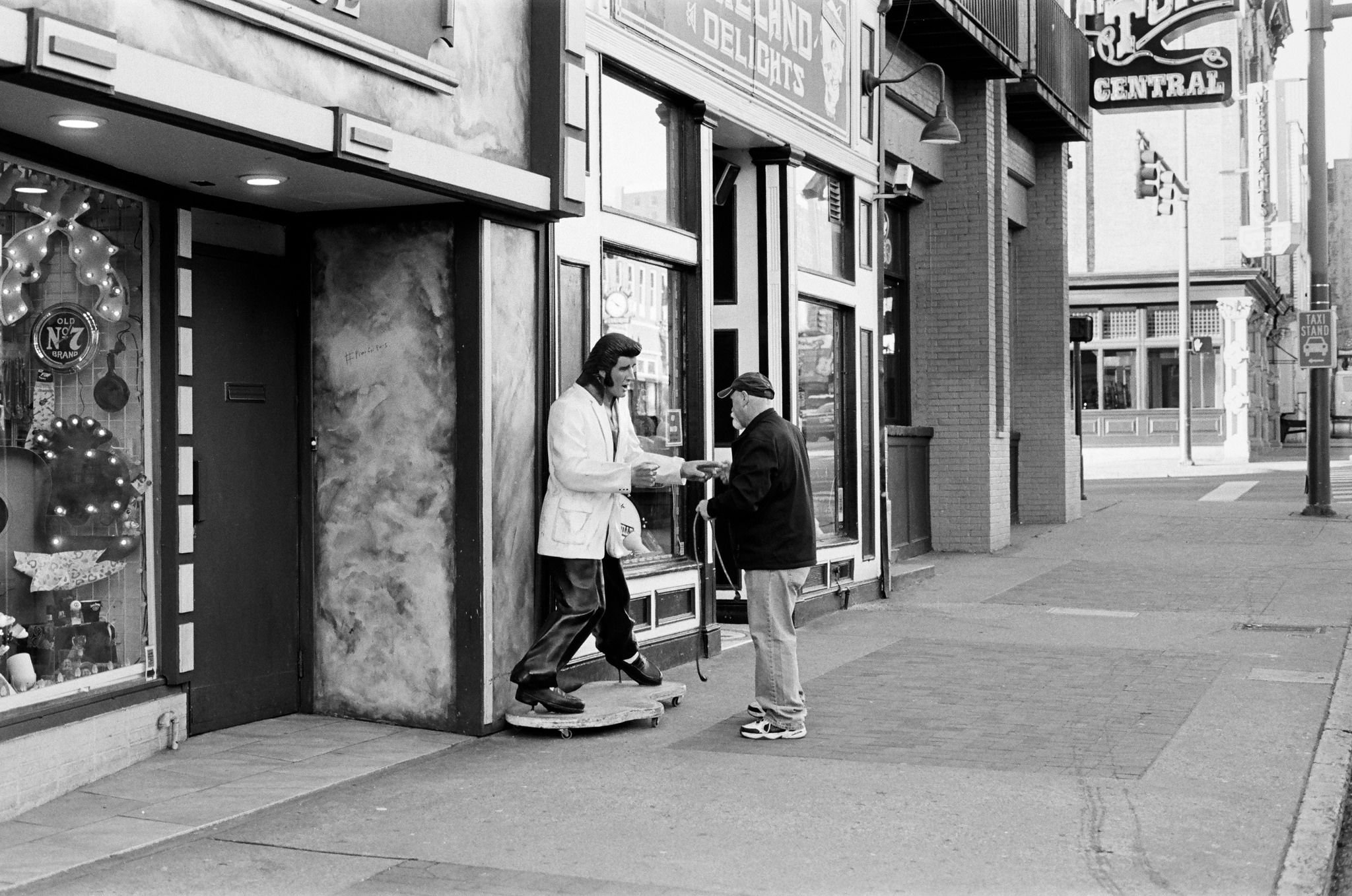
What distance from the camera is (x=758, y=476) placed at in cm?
771

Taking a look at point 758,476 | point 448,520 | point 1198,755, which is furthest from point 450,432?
point 1198,755

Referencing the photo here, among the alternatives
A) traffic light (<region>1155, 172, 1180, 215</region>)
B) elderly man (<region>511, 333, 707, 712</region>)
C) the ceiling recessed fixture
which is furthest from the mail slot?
traffic light (<region>1155, 172, 1180, 215</region>)

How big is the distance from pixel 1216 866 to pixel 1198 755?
6.28 ft

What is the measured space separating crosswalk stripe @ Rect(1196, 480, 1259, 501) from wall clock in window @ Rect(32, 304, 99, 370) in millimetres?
23071

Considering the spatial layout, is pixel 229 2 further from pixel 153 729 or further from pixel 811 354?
pixel 811 354

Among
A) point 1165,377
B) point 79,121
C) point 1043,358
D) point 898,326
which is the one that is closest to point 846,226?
point 898,326

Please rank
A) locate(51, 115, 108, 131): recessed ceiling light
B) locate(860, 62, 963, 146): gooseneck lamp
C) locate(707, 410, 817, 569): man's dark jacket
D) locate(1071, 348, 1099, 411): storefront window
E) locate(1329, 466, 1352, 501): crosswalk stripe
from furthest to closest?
1. locate(1071, 348, 1099, 411): storefront window
2. locate(1329, 466, 1352, 501): crosswalk stripe
3. locate(860, 62, 963, 146): gooseneck lamp
4. locate(707, 410, 817, 569): man's dark jacket
5. locate(51, 115, 108, 131): recessed ceiling light

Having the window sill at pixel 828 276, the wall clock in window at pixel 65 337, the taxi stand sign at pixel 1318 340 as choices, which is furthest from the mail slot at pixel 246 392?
the taxi stand sign at pixel 1318 340

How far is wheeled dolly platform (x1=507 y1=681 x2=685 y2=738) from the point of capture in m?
7.79

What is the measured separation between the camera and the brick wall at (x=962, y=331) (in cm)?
1756

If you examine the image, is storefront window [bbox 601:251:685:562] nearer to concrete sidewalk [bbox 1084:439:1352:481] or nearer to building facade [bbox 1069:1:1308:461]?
concrete sidewalk [bbox 1084:439:1352:481]

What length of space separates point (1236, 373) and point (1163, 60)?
26.1m

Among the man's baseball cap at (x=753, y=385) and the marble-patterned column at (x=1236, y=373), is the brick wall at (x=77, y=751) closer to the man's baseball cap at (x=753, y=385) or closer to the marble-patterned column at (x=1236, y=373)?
the man's baseball cap at (x=753, y=385)

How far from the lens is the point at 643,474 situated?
8.26 metres
